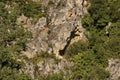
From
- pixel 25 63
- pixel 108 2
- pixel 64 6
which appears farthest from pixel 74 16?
pixel 25 63

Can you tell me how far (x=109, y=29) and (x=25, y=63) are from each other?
1239cm

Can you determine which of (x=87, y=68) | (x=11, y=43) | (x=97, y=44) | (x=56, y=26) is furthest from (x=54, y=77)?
(x=97, y=44)

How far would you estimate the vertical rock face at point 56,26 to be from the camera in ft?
168

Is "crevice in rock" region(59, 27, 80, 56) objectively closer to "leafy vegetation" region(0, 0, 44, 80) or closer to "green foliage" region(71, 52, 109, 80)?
"green foliage" region(71, 52, 109, 80)

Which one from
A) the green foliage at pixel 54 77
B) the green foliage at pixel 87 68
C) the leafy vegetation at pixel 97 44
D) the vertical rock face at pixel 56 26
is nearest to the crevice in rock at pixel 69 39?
the vertical rock face at pixel 56 26

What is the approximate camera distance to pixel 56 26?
52.4 m

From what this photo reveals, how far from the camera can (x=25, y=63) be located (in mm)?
48094

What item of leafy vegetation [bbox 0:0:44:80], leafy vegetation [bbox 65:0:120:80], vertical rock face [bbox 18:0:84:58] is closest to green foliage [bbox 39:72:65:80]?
leafy vegetation [bbox 65:0:120:80]

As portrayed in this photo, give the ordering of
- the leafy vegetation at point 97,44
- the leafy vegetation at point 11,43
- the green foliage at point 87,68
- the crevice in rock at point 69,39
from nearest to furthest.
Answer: the leafy vegetation at point 11,43 < the green foliage at point 87,68 < the leafy vegetation at point 97,44 < the crevice in rock at point 69,39

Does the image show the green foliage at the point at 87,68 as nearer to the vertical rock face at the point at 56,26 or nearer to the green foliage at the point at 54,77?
the green foliage at the point at 54,77

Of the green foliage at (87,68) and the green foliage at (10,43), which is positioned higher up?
the green foliage at (10,43)

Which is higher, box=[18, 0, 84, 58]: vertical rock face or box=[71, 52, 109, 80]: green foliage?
box=[18, 0, 84, 58]: vertical rock face

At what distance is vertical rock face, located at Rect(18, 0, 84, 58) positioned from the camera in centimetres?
5112

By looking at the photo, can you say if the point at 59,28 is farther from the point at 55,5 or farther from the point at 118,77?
the point at 118,77
